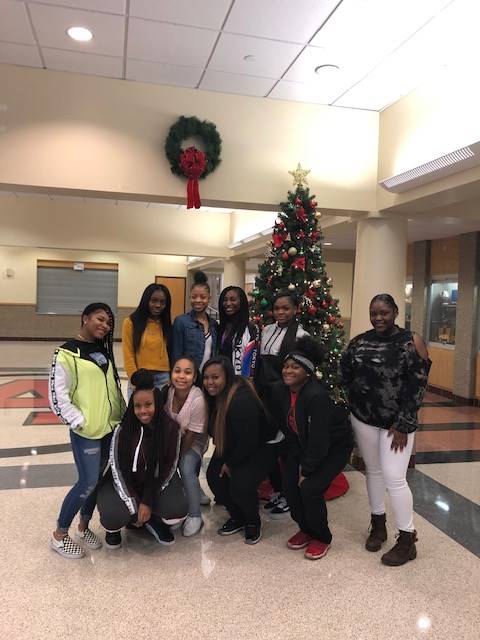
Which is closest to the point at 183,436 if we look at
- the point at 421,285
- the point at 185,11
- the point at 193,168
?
the point at 193,168

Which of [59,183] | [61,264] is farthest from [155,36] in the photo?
[61,264]

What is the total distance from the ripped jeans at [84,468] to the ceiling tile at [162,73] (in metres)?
3.39

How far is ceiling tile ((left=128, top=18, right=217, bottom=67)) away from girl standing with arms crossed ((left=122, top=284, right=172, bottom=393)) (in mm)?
2109

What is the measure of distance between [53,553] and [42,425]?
291 cm

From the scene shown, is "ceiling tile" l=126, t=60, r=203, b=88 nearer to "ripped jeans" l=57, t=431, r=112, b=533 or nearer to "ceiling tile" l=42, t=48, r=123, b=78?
"ceiling tile" l=42, t=48, r=123, b=78

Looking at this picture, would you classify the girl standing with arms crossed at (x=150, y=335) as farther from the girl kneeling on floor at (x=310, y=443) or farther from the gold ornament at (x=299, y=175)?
the gold ornament at (x=299, y=175)

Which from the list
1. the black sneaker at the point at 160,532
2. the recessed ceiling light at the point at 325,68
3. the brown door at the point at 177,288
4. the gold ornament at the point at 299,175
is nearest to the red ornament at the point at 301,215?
the gold ornament at the point at 299,175

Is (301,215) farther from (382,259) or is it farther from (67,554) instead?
(67,554)

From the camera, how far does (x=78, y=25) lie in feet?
12.6

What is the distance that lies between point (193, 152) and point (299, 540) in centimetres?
355

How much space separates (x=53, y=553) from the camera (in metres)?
2.75

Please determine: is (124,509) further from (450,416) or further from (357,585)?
(450,416)

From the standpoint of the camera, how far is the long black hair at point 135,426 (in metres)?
2.68

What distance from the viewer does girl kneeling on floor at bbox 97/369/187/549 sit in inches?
105
